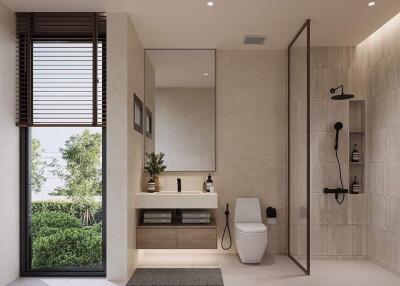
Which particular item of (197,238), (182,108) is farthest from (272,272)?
(182,108)

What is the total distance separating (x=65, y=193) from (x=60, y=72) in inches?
51.4

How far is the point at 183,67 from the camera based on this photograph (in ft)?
17.3

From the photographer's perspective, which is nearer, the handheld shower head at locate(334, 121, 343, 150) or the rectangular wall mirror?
the handheld shower head at locate(334, 121, 343, 150)

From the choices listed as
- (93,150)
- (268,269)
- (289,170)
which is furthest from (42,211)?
(289,170)

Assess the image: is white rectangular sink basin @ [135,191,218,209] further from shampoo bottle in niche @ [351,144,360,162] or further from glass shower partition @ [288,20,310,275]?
shampoo bottle in niche @ [351,144,360,162]

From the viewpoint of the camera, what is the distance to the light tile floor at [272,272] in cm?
395

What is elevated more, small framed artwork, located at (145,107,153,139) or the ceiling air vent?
the ceiling air vent

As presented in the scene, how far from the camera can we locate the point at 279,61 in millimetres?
5355

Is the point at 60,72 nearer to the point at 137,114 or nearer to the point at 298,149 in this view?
the point at 137,114

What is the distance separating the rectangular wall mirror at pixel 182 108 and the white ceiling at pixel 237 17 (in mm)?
336

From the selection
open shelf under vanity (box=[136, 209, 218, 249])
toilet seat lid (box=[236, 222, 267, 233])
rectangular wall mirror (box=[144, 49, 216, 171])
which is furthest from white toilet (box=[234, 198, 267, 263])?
rectangular wall mirror (box=[144, 49, 216, 171])

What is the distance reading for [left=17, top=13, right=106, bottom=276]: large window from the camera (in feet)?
13.5

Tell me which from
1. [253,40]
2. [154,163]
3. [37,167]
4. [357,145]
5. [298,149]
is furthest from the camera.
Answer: [357,145]

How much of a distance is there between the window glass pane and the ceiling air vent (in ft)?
7.00
